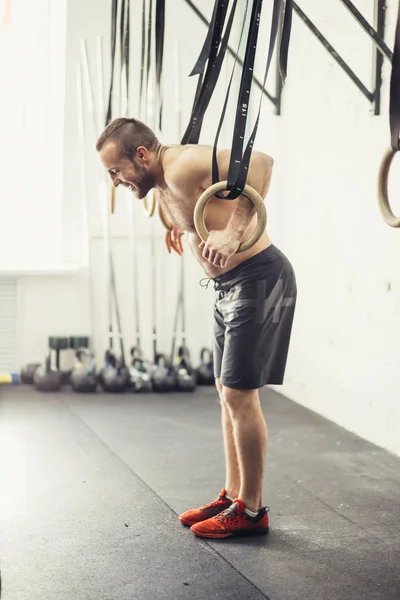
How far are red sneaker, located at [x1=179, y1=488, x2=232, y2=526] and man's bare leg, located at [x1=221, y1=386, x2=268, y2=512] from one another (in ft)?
0.59

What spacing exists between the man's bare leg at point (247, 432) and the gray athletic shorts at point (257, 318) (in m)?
0.05

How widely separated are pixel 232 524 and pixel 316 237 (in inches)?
87.4

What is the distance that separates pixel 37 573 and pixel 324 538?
92cm

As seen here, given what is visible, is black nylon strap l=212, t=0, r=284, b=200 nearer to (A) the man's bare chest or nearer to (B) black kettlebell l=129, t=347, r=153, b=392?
(A) the man's bare chest

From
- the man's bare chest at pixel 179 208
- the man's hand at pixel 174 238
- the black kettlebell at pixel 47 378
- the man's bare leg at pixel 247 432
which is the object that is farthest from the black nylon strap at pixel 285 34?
the black kettlebell at pixel 47 378

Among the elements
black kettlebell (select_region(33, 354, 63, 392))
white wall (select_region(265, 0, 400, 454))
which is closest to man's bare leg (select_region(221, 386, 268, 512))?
white wall (select_region(265, 0, 400, 454))

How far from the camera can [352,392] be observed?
13.6 feet

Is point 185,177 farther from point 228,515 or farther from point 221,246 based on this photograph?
point 228,515

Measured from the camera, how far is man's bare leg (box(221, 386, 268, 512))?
2629 mm

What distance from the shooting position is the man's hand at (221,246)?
226 cm

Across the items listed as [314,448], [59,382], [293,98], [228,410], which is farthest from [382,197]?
[59,382]

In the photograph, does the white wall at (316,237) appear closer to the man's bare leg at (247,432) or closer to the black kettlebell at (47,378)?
the black kettlebell at (47,378)

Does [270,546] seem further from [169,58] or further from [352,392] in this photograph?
[169,58]

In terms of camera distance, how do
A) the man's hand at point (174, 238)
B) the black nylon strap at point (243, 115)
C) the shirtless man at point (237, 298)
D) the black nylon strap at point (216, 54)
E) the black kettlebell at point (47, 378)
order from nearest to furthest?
→ the black nylon strap at point (243, 115), the black nylon strap at point (216, 54), the shirtless man at point (237, 298), the man's hand at point (174, 238), the black kettlebell at point (47, 378)
